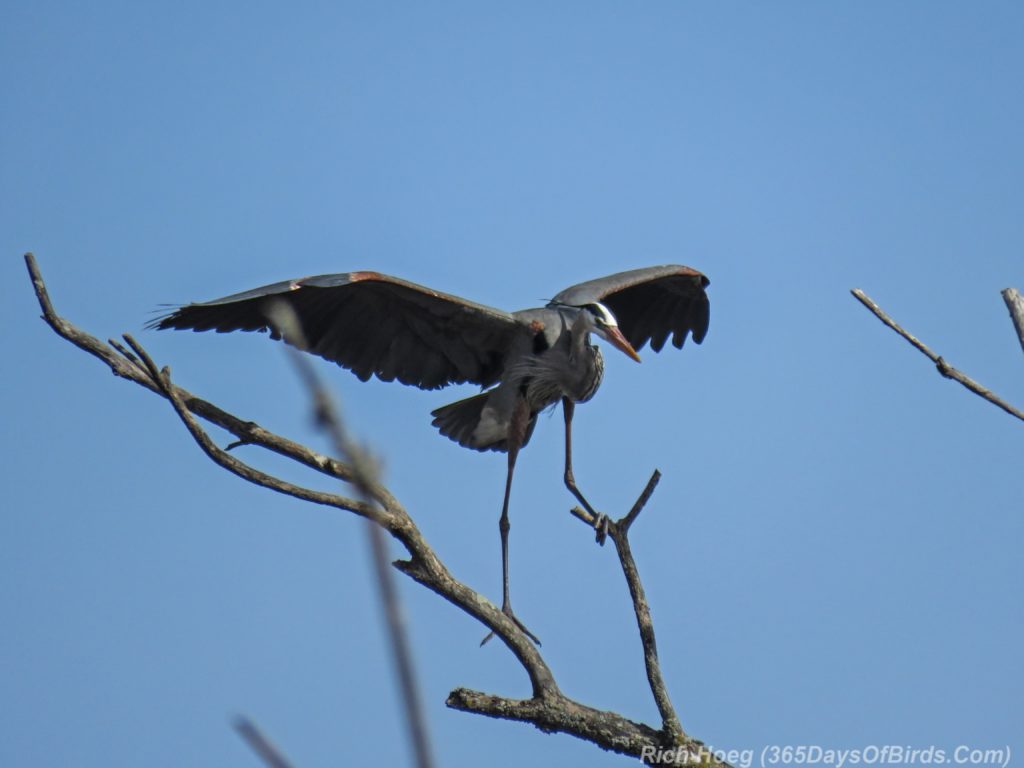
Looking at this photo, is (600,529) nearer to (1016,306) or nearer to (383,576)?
(1016,306)

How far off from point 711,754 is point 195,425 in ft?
8.25

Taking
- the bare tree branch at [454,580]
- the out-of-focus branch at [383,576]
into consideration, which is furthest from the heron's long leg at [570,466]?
the out-of-focus branch at [383,576]

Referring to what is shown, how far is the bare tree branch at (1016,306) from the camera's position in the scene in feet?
12.2

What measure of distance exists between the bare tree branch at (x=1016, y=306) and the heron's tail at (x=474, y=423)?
5.03 m

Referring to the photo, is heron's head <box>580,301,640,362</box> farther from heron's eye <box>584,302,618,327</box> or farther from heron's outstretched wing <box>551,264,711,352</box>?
heron's outstretched wing <box>551,264,711,352</box>

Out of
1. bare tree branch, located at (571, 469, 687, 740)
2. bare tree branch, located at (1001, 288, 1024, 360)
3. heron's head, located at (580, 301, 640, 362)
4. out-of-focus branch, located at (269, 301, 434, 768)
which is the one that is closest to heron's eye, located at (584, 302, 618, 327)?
heron's head, located at (580, 301, 640, 362)

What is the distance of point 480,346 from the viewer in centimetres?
865

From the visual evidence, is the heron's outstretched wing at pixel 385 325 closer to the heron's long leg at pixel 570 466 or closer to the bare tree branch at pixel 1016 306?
the heron's long leg at pixel 570 466

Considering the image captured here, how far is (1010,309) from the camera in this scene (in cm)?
377

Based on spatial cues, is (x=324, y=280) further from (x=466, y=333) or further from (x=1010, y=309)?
(x=1010, y=309)

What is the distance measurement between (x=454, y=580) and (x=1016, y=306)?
107 inches

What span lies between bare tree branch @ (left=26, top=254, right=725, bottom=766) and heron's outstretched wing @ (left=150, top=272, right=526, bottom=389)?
171 centimetres

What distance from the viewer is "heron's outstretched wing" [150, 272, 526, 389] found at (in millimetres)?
7266

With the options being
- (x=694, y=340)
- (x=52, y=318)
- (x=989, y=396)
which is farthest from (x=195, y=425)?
(x=694, y=340)
